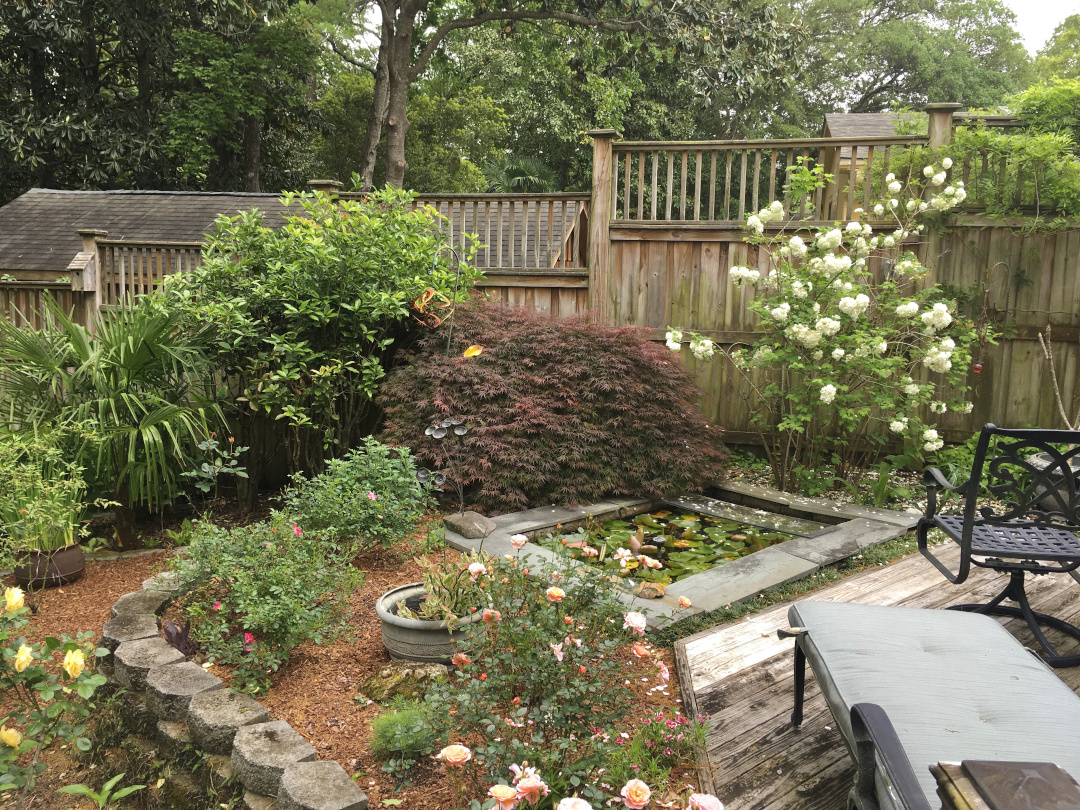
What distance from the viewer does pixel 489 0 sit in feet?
43.9

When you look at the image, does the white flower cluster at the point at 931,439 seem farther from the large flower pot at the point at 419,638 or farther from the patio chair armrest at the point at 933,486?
the large flower pot at the point at 419,638

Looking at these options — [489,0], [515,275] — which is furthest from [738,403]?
[489,0]

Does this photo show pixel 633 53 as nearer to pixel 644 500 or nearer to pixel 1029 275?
pixel 1029 275

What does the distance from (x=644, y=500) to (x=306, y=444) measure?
2.36 metres

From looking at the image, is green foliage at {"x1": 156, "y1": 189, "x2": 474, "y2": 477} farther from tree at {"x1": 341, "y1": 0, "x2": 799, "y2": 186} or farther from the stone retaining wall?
tree at {"x1": 341, "y1": 0, "x2": 799, "y2": 186}

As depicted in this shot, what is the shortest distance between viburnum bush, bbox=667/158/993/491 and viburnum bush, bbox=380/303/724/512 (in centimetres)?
48

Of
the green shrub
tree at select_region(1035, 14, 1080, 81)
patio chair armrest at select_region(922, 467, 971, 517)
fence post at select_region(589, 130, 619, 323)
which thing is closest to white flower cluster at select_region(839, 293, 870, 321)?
patio chair armrest at select_region(922, 467, 971, 517)

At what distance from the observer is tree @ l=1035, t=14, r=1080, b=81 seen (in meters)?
24.2

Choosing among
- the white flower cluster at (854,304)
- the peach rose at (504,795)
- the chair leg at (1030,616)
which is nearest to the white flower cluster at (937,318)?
Result: the white flower cluster at (854,304)

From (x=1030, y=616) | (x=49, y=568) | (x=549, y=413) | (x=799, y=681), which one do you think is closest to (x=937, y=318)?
(x=1030, y=616)

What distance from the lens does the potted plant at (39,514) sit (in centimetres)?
367

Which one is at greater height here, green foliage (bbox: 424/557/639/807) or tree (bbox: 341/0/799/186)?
tree (bbox: 341/0/799/186)

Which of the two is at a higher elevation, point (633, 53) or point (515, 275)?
point (633, 53)

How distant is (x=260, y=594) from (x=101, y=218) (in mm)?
10778
